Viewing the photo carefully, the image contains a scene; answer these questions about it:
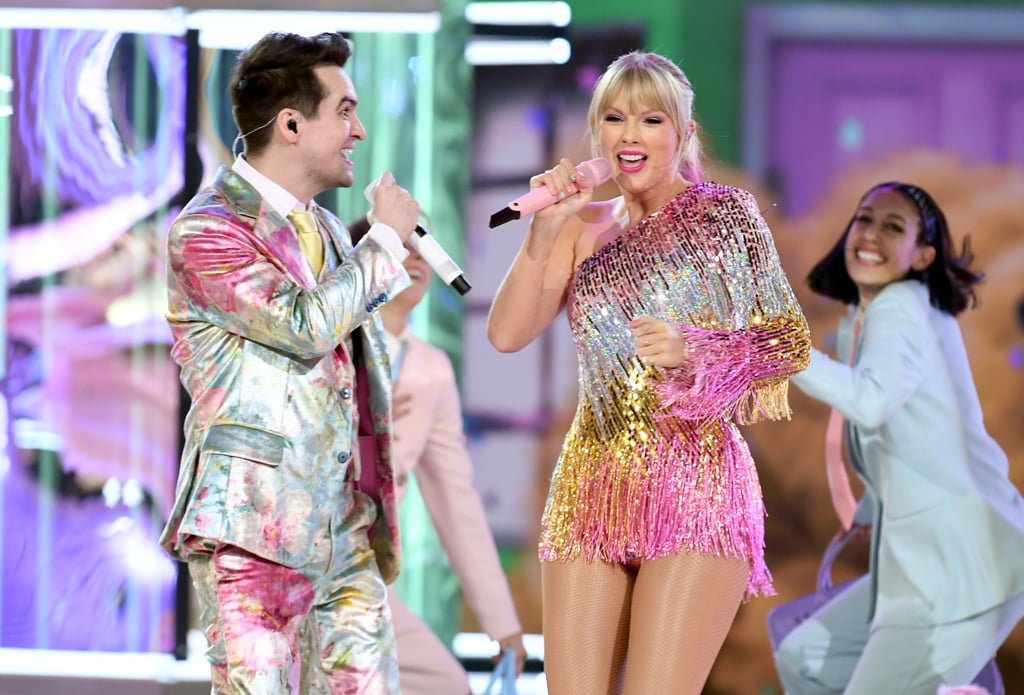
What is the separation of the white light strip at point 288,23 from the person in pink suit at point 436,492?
1.53 metres

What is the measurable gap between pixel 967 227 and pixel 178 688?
3.46 meters

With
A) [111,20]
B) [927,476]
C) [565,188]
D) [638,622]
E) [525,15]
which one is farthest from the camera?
[525,15]

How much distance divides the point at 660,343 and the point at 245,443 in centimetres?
77

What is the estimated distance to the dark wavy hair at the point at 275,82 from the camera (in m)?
2.57

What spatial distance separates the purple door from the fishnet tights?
9.64 ft

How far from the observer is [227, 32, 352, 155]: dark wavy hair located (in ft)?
8.42

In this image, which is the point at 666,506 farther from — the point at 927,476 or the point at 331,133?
the point at 927,476

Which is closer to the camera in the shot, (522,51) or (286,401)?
(286,401)

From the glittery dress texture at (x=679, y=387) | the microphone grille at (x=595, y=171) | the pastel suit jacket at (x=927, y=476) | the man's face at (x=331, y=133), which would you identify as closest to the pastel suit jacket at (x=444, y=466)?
the pastel suit jacket at (x=927, y=476)

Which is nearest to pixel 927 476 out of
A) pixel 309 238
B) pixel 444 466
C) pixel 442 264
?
pixel 444 466

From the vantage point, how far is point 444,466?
383cm

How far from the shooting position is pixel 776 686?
5145 millimetres

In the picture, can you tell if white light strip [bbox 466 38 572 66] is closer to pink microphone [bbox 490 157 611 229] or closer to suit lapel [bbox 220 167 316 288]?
pink microphone [bbox 490 157 611 229]

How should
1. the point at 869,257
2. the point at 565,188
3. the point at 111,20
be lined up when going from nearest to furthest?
the point at 565,188 < the point at 869,257 < the point at 111,20
